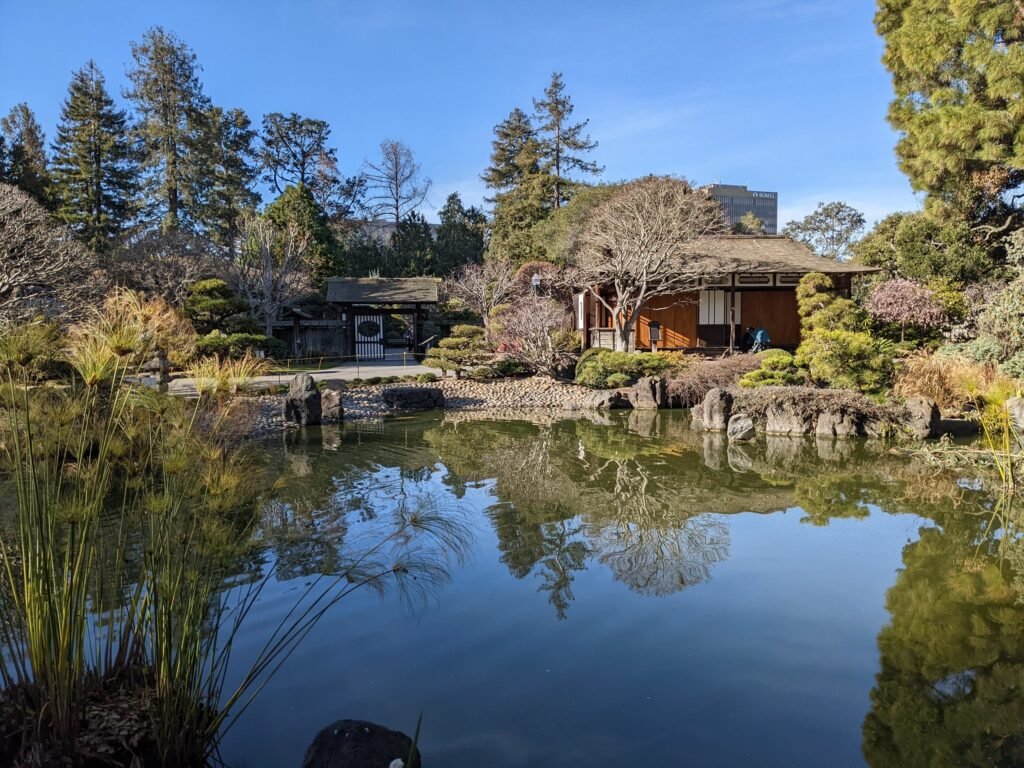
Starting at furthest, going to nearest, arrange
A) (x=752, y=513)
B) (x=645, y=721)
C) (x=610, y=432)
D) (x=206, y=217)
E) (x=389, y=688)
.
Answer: (x=206, y=217)
(x=610, y=432)
(x=752, y=513)
(x=389, y=688)
(x=645, y=721)

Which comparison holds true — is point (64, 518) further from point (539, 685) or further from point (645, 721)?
point (645, 721)

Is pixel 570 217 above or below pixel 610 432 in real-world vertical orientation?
above

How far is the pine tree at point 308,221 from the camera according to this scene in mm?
25797

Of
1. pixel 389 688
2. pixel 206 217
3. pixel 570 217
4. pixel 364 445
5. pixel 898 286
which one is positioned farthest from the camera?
pixel 206 217

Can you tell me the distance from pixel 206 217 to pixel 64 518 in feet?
98.0

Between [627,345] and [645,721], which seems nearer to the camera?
[645,721]

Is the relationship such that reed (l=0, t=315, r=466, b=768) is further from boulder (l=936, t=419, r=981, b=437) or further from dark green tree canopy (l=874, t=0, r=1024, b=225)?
dark green tree canopy (l=874, t=0, r=1024, b=225)

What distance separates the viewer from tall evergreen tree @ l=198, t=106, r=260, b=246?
28734mm

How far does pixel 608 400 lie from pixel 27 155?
20.8 metres

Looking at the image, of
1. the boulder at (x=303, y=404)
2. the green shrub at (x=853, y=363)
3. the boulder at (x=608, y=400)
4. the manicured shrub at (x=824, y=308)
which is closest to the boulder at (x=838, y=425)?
the green shrub at (x=853, y=363)

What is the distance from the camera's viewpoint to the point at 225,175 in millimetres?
28969

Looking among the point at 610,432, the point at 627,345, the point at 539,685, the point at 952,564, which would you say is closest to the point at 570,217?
the point at 627,345

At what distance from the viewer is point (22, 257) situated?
13.4 m

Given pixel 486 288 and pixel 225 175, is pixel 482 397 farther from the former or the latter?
pixel 225 175
